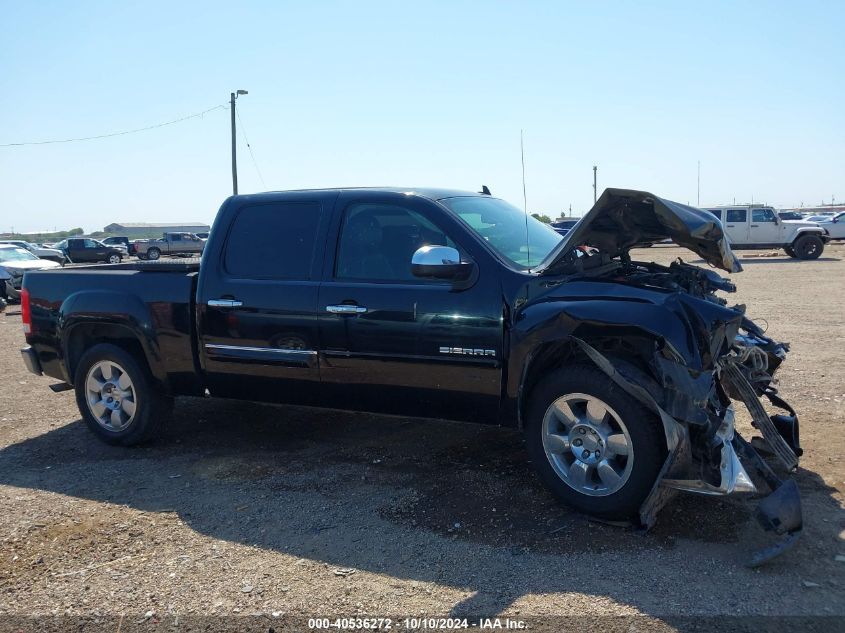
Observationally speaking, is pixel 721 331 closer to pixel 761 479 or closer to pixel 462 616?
pixel 761 479

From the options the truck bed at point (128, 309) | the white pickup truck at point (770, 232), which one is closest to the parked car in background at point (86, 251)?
the white pickup truck at point (770, 232)

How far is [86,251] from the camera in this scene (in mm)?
41531

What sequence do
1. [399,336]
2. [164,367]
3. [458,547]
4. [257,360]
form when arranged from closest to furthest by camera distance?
[458,547] < [399,336] < [257,360] < [164,367]

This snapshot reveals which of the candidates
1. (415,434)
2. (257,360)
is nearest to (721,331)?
(415,434)

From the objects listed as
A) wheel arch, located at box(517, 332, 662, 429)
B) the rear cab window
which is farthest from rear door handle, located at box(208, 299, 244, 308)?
wheel arch, located at box(517, 332, 662, 429)

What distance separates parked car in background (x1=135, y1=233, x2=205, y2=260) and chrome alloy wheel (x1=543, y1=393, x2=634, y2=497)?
1739 inches

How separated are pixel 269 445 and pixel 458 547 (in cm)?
235

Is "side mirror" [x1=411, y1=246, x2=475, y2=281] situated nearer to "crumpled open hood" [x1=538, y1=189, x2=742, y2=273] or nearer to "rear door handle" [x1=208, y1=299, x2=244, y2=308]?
"crumpled open hood" [x1=538, y1=189, x2=742, y2=273]

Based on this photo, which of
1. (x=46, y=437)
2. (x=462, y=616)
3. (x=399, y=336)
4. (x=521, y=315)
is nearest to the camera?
(x=462, y=616)

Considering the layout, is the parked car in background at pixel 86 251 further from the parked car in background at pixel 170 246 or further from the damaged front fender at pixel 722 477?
the damaged front fender at pixel 722 477

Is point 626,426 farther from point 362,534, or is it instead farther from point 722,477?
point 362,534

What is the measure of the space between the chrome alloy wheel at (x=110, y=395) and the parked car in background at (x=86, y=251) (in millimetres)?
37933

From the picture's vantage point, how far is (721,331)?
391 cm

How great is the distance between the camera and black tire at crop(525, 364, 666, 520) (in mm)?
3838
